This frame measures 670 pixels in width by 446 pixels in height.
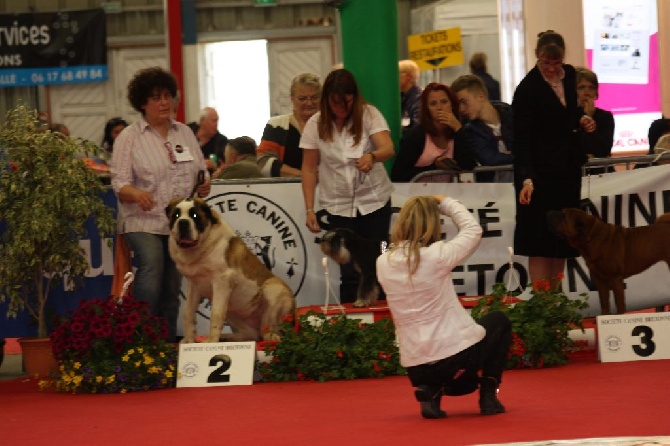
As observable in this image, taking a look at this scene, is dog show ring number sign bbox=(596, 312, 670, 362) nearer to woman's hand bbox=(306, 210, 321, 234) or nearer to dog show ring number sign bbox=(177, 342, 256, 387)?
woman's hand bbox=(306, 210, 321, 234)

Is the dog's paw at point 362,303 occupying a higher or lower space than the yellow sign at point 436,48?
lower

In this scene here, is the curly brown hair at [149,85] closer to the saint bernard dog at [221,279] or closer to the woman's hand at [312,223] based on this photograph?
the saint bernard dog at [221,279]

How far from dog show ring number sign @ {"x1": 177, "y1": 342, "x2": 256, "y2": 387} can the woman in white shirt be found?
0.86 meters

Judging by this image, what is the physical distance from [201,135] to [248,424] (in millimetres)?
7103

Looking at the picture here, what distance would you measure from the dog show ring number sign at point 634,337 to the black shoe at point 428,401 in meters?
2.07

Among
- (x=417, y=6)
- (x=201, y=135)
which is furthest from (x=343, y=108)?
(x=417, y=6)

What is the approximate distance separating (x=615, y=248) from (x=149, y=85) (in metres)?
2.85

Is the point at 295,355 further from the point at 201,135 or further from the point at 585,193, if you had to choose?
the point at 201,135

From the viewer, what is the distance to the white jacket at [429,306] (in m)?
5.43

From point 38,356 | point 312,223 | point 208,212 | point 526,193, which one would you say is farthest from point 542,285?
point 38,356

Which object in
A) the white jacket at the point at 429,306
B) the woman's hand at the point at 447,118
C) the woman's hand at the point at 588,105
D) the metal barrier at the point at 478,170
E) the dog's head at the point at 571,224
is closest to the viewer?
the white jacket at the point at 429,306

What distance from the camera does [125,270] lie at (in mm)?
7852

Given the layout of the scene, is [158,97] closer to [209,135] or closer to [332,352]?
[332,352]

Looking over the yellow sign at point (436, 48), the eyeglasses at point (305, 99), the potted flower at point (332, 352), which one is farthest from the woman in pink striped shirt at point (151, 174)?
the yellow sign at point (436, 48)
